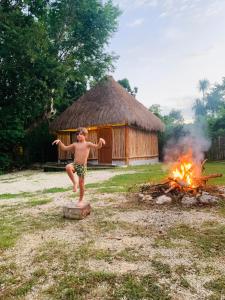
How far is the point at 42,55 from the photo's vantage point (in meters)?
16.5

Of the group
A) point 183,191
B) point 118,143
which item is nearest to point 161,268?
point 183,191

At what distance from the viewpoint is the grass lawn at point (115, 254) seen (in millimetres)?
3010

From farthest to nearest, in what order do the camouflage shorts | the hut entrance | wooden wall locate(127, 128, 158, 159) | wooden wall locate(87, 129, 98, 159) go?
wooden wall locate(87, 129, 98, 159), wooden wall locate(127, 128, 158, 159), the hut entrance, the camouflage shorts

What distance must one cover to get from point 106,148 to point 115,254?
15.7 meters

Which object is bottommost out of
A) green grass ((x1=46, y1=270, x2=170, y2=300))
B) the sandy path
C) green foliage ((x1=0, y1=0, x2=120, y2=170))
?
Answer: green grass ((x1=46, y1=270, x2=170, y2=300))

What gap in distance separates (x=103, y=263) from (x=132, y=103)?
1814cm

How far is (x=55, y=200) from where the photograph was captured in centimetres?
752

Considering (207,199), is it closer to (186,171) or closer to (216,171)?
(186,171)

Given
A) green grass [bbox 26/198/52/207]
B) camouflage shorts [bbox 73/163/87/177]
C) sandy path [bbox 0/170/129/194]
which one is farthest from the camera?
sandy path [bbox 0/170/129/194]

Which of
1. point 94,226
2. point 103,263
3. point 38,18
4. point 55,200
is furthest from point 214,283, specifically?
point 38,18

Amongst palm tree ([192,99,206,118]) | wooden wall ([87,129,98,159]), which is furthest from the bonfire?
palm tree ([192,99,206,118])

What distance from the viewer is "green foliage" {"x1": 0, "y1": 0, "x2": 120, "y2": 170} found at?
53.1 ft

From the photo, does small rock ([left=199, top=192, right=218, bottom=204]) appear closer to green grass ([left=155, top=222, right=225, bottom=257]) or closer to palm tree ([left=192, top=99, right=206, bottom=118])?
green grass ([left=155, top=222, right=225, bottom=257])

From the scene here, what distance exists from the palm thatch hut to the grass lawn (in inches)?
494
